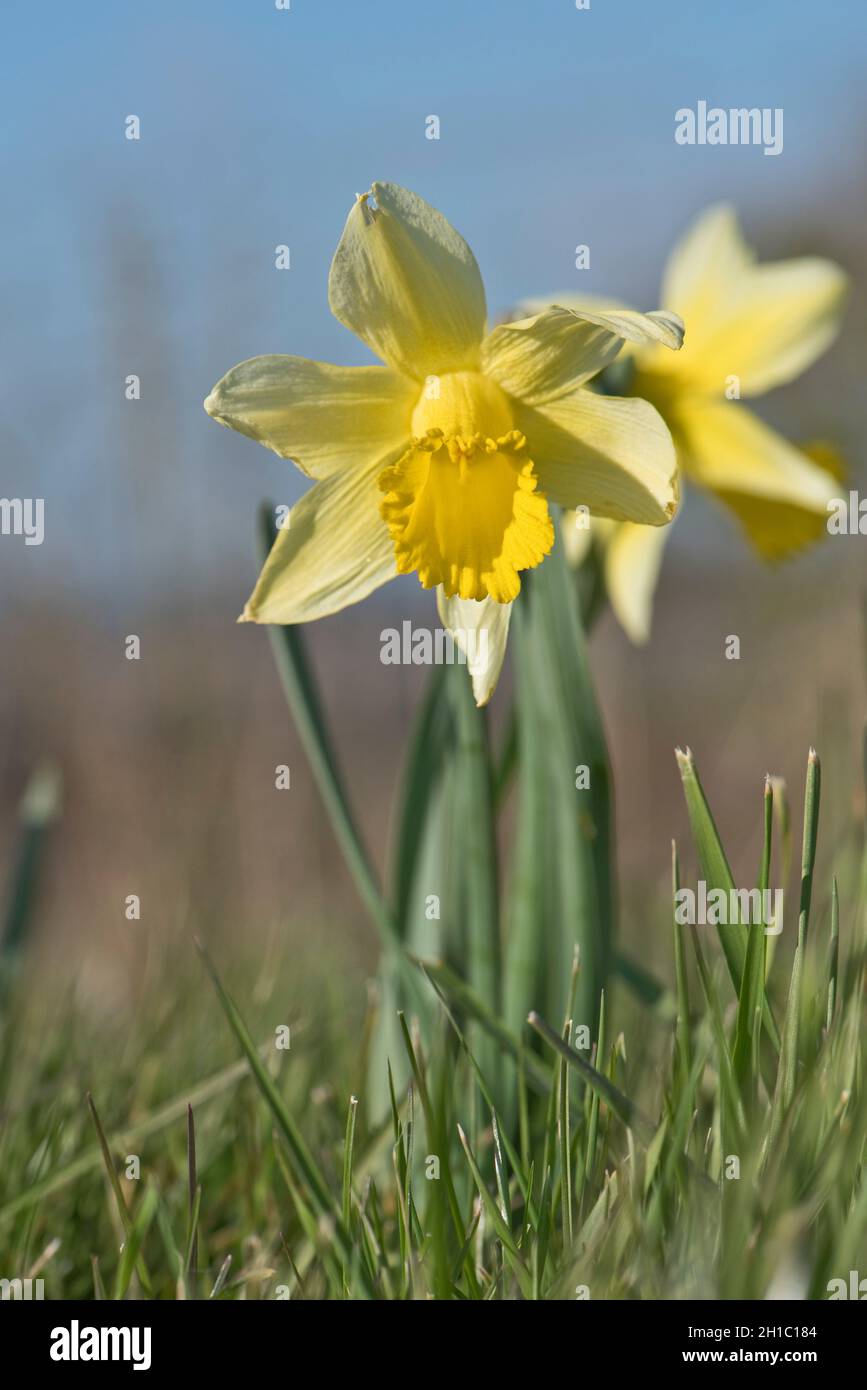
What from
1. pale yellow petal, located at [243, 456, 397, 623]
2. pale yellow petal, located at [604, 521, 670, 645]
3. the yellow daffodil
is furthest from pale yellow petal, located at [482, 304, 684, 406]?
pale yellow petal, located at [604, 521, 670, 645]

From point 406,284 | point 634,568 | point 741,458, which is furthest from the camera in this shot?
point 634,568

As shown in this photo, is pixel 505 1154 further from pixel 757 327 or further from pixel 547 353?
pixel 757 327

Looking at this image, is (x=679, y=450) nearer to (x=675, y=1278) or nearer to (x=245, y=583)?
(x=675, y=1278)

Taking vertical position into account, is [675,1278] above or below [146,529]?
below

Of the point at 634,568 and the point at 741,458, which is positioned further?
the point at 634,568

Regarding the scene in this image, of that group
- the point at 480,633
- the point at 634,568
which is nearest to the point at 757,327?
the point at 634,568

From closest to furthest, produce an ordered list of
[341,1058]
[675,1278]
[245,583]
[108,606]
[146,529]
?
[675,1278] → [341,1058] → [146,529] → [108,606] → [245,583]
